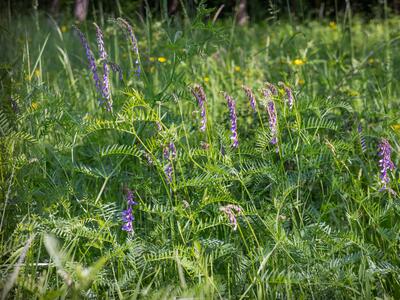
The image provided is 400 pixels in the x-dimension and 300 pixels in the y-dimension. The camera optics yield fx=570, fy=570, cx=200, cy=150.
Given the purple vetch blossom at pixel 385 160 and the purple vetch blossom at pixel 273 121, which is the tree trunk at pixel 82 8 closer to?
the purple vetch blossom at pixel 273 121

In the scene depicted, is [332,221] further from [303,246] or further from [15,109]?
[15,109]

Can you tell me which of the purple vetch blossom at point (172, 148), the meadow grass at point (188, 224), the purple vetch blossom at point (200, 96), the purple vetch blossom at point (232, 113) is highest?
the purple vetch blossom at point (200, 96)

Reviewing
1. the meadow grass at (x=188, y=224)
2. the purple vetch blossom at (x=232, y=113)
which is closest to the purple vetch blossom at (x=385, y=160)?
the meadow grass at (x=188, y=224)

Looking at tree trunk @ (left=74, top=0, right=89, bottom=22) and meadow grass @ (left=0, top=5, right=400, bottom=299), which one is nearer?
meadow grass @ (left=0, top=5, right=400, bottom=299)

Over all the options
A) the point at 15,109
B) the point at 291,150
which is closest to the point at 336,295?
the point at 291,150

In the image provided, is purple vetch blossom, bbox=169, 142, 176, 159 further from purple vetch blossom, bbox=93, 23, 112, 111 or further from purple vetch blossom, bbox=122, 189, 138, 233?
purple vetch blossom, bbox=93, 23, 112, 111

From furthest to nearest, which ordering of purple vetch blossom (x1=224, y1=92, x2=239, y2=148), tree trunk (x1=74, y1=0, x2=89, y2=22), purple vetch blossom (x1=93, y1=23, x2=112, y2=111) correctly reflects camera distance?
tree trunk (x1=74, y1=0, x2=89, y2=22) → purple vetch blossom (x1=93, y1=23, x2=112, y2=111) → purple vetch blossom (x1=224, y1=92, x2=239, y2=148)

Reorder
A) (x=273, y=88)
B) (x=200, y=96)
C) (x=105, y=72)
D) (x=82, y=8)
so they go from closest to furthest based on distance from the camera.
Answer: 1. (x=200, y=96)
2. (x=273, y=88)
3. (x=105, y=72)
4. (x=82, y=8)

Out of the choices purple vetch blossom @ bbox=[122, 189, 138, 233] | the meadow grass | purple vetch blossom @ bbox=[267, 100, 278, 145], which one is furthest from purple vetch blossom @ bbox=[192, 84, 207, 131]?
purple vetch blossom @ bbox=[122, 189, 138, 233]

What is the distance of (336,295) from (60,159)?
1.03m

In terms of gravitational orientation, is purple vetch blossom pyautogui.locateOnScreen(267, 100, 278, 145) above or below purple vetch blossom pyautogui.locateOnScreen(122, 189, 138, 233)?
above

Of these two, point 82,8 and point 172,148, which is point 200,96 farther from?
point 82,8

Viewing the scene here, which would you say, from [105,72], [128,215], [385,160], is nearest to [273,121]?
[385,160]

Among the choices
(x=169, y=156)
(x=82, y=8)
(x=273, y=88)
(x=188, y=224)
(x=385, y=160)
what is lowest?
(x=188, y=224)
